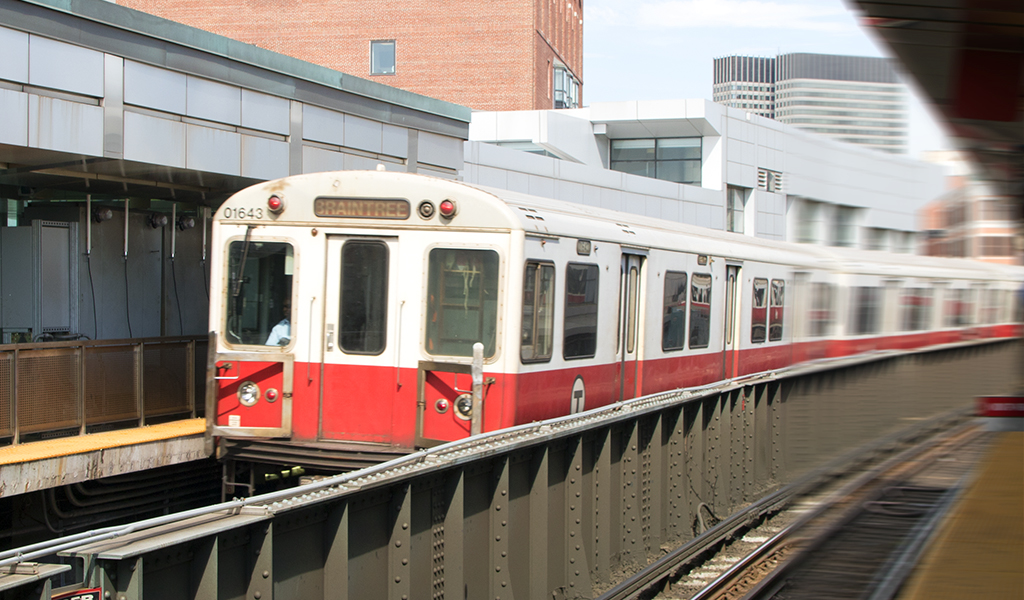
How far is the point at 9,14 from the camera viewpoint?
9766mm

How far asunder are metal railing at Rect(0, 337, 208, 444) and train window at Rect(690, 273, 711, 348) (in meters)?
6.26

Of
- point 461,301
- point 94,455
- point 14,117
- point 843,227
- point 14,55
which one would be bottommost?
point 94,455

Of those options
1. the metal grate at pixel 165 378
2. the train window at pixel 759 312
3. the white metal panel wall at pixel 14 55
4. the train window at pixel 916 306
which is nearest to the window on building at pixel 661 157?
the train window at pixel 759 312

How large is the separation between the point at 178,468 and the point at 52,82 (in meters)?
4.51

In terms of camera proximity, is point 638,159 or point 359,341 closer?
point 359,341

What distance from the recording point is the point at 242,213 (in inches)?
339

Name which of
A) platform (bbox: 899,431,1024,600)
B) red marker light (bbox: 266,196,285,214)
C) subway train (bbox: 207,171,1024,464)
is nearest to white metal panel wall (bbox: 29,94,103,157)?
subway train (bbox: 207,171,1024,464)

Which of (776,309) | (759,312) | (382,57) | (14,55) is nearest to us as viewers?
(14,55)

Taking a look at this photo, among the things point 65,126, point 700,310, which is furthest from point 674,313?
point 65,126

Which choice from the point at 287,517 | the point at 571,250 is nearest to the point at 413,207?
the point at 571,250

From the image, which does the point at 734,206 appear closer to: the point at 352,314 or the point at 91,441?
the point at 352,314

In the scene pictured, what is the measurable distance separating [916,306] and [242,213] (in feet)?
20.4

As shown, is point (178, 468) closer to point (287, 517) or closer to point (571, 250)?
point (571, 250)

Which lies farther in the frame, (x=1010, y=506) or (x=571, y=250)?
(x=571, y=250)
